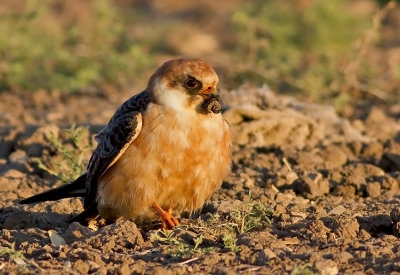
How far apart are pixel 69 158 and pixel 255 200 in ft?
6.34

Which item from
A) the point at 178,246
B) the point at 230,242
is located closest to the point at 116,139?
the point at 178,246

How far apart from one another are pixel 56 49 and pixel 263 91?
5780mm

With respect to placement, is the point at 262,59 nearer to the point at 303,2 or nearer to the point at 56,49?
the point at 56,49

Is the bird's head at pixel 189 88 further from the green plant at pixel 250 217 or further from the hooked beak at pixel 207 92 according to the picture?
the green plant at pixel 250 217

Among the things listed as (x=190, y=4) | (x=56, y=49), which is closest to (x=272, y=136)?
(x=56, y=49)

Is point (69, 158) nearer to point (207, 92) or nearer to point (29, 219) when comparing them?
point (29, 219)

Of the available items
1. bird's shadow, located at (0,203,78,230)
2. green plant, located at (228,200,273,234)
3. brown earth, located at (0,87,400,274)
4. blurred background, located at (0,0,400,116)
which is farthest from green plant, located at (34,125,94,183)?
blurred background, located at (0,0,400,116)

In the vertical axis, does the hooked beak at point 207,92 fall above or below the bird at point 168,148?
above

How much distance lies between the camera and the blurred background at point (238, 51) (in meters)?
13.0

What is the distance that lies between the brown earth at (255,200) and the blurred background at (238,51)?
854 mm

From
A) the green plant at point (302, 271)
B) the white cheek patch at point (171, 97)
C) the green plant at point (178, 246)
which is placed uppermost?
the white cheek patch at point (171, 97)

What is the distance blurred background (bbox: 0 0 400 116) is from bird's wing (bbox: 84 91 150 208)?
5041mm

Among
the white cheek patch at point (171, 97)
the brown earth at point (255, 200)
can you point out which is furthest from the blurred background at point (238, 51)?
the white cheek patch at point (171, 97)

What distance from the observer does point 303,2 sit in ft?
66.2
